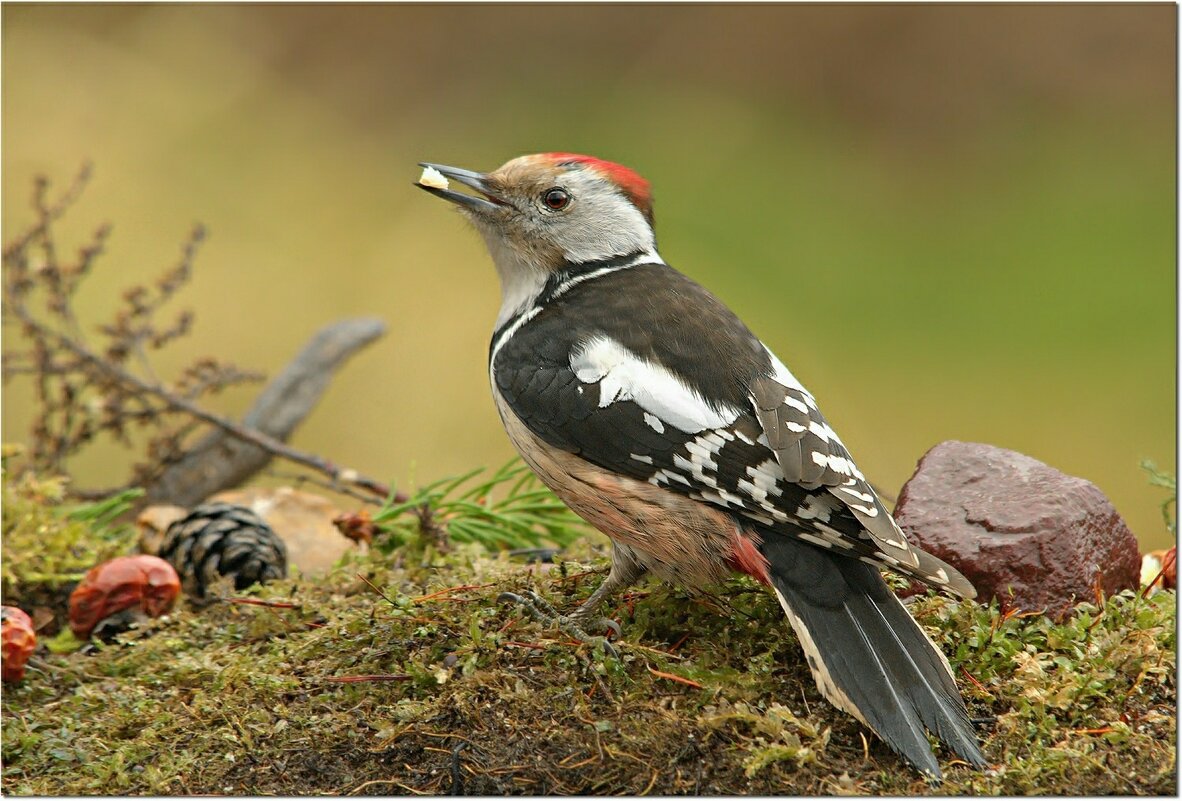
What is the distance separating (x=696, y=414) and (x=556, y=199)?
3.39 feet

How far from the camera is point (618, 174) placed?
363 centimetres

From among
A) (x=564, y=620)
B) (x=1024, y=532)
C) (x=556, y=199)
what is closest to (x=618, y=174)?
(x=556, y=199)

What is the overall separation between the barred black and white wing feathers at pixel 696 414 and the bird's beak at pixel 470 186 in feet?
1.51

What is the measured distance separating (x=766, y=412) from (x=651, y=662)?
2.15 ft

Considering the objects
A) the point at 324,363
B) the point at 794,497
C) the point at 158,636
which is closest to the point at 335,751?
the point at 158,636

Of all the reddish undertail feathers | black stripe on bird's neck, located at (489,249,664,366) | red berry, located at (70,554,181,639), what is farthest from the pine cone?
the reddish undertail feathers

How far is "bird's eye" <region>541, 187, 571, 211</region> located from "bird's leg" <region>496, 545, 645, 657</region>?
A: 1116 millimetres

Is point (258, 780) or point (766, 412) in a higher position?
point (766, 412)

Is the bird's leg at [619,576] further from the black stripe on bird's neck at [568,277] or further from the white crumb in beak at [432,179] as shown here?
the white crumb in beak at [432,179]

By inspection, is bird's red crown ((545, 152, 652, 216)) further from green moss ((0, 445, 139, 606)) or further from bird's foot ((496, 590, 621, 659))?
green moss ((0, 445, 139, 606))

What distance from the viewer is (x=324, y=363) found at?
17.0 ft

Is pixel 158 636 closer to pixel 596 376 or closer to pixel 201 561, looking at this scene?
pixel 201 561

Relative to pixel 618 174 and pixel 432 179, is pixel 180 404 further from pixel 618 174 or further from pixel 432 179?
pixel 618 174

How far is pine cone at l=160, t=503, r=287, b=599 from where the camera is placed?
12.0 ft
